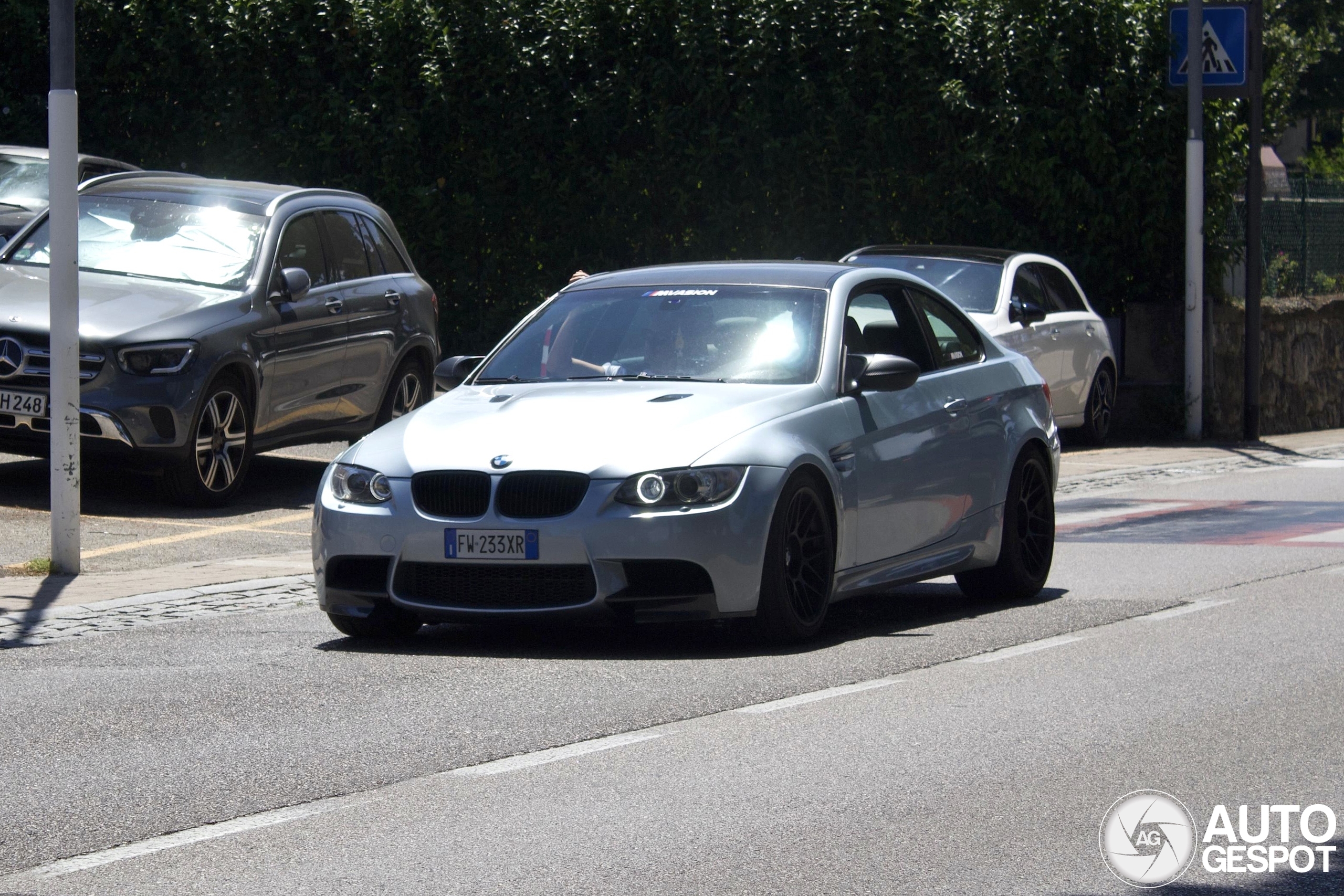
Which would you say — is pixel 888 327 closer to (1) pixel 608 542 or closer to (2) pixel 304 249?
(1) pixel 608 542

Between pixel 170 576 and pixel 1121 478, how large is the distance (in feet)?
30.0

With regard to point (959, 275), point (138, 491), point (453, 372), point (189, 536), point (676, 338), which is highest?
point (959, 275)

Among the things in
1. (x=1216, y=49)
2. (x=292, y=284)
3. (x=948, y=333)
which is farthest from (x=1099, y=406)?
(x=948, y=333)

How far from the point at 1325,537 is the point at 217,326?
6819 mm

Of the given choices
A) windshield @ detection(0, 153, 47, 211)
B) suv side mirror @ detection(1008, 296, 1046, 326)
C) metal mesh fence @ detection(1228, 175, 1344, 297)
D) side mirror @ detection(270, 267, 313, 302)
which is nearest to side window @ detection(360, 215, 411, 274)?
side mirror @ detection(270, 267, 313, 302)

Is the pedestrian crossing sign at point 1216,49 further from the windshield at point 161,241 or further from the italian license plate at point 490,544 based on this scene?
the italian license plate at point 490,544

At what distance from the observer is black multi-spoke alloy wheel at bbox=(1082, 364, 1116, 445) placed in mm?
20031

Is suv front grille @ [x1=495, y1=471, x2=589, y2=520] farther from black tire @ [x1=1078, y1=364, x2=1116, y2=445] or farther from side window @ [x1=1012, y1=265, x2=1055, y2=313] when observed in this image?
black tire @ [x1=1078, y1=364, x2=1116, y2=445]

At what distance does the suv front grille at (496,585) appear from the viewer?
8.09 meters

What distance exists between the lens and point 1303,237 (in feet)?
82.2

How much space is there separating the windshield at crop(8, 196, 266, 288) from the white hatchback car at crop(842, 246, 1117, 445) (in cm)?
526

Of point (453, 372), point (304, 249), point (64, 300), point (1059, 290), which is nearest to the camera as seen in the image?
point (453, 372)

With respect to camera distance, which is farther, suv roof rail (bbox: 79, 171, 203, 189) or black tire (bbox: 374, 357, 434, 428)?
black tire (bbox: 374, 357, 434, 428)

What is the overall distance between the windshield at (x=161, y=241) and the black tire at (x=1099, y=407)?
28.6ft
